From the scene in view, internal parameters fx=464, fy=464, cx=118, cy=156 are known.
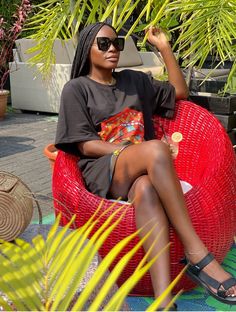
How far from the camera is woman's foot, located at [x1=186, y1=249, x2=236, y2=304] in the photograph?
1.86 meters

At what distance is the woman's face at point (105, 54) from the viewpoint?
2.39m

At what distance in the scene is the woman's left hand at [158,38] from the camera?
2615 mm

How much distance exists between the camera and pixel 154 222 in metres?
1.88

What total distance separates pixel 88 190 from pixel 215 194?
614 millimetres

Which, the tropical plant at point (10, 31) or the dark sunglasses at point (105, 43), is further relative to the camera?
the tropical plant at point (10, 31)

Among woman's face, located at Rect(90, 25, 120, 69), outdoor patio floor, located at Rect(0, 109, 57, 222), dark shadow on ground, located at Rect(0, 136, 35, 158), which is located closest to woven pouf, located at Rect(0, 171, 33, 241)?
woman's face, located at Rect(90, 25, 120, 69)

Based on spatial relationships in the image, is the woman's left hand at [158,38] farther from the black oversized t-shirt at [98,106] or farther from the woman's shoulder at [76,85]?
the woman's shoulder at [76,85]

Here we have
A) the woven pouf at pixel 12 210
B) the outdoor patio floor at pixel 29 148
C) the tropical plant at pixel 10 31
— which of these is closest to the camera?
the woven pouf at pixel 12 210

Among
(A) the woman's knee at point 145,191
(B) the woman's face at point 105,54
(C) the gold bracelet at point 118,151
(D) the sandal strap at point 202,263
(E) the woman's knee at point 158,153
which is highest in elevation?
(B) the woman's face at point 105,54

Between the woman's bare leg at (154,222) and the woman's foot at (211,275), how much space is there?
5.9 inches

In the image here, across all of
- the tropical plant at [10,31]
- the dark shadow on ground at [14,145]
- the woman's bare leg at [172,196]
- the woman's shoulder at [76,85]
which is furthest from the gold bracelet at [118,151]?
the tropical plant at [10,31]

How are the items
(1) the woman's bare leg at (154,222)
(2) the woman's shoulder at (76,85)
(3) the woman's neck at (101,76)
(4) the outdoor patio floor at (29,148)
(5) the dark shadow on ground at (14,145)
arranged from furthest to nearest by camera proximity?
(5) the dark shadow on ground at (14,145) → (4) the outdoor patio floor at (29,148) → (3) the woman's neck at (101,76) → (2) the woman's shoulder at (76,85) → (1) the woman's bare leg at (154,222)

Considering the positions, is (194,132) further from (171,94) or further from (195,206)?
(195,206)

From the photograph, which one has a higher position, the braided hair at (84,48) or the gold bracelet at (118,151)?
the braided hair at (84,48)
